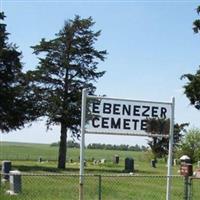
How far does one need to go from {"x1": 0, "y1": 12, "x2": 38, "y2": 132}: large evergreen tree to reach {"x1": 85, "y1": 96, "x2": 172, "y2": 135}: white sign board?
30.0 m

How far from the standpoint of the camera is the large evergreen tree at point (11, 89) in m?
46.1

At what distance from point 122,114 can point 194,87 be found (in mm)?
21284

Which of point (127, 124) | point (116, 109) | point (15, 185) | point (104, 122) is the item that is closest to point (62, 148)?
point (15, 185)

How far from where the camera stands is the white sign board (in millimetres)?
16250

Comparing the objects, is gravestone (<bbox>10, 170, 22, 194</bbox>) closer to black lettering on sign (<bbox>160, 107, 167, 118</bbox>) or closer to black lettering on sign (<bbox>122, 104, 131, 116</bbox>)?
black lettering on sign (<bbox>122, 104, 131, 116</bbox>)

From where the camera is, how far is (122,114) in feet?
54.2

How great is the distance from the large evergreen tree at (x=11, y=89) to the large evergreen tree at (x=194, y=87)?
1496 centimetres

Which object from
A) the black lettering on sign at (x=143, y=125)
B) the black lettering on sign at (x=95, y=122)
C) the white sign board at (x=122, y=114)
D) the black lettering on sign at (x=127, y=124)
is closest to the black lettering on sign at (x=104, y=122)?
the white sign board at (x=122, y=114)

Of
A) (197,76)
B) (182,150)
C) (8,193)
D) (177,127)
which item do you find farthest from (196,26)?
(177,127)

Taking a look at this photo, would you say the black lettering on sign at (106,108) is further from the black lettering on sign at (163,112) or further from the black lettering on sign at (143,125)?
the black lettering on sign at (163,112)

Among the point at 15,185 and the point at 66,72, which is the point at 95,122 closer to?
the point at 15,185

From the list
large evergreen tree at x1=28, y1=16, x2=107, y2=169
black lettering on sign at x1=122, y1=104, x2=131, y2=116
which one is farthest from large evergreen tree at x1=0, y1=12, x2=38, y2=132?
black lettering on sign at x1=122, y1=104, x2=131, y2=116

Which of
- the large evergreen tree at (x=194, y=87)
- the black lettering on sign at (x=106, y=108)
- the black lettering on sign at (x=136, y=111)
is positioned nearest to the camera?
the black lettering on sign at (x=106, y=108)

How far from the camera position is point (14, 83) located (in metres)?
47.8
